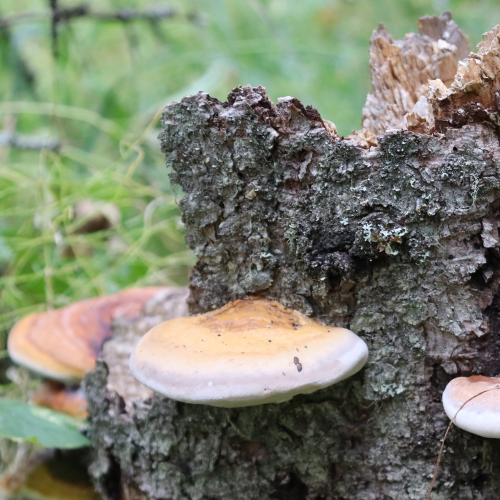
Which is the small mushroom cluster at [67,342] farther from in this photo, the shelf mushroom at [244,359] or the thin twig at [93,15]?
the thin twig at [93,15]

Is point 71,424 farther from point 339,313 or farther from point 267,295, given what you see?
point 339,313

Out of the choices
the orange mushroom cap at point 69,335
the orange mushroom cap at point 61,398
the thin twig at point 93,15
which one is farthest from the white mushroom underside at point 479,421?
the thin twig at point 93,15

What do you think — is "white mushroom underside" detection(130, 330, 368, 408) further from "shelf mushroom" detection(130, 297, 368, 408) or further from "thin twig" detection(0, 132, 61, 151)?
"thin twig" detection(0, 132, 61, 151)

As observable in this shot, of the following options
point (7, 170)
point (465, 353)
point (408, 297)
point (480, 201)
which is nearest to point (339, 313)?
point (408, 297)

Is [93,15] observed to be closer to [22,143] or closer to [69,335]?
[22,143]

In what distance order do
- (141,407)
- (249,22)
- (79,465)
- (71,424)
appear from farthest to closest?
(249,22) < (79,465) < (71,424) < (141,407)

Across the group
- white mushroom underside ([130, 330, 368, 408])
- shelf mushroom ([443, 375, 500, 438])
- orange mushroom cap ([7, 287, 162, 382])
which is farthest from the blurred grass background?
shelf mushroom ([443, 375, 500, 438])

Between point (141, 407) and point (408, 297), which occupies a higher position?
point (408, 297)
